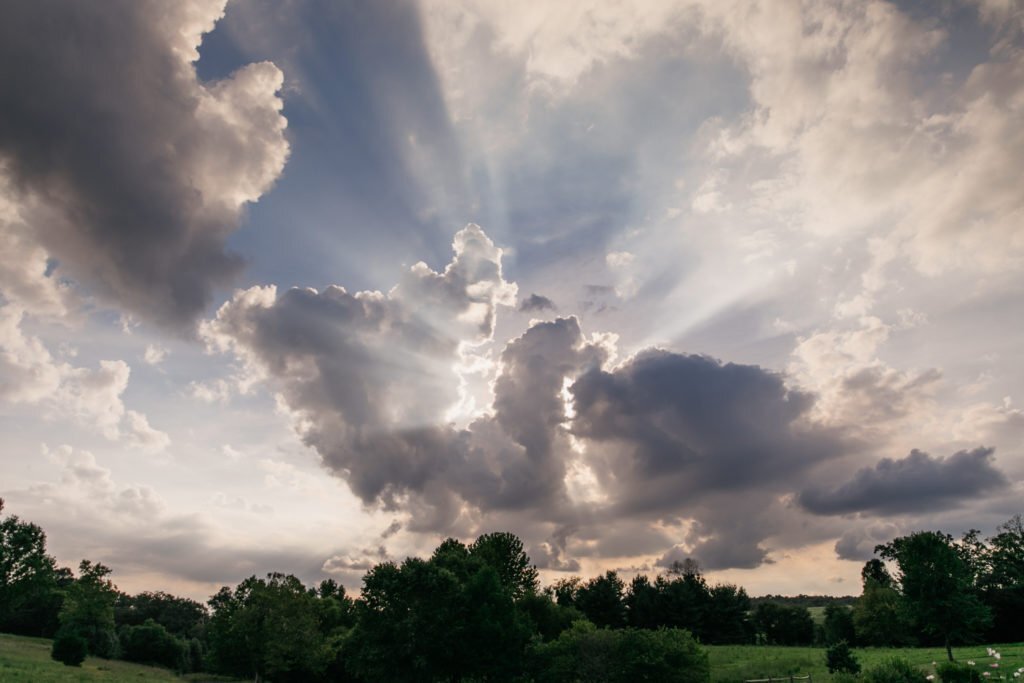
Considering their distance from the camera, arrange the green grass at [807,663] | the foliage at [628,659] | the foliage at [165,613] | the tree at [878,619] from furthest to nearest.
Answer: the foliage at [165,613]
the tree at [878,619]
the green grass at [807,663]
the foliage at [628,659]

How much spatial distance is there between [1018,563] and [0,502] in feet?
538

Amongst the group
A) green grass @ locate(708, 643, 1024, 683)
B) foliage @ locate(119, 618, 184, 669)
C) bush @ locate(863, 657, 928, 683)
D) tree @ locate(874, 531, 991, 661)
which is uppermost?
tree @ locate(874, 531, 991, 661)

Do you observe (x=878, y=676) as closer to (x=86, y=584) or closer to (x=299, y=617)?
(x=299, y=617)

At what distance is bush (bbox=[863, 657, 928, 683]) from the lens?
1315 inches

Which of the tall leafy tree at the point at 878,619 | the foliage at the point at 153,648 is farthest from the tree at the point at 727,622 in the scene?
the foliage at the point at 153,648

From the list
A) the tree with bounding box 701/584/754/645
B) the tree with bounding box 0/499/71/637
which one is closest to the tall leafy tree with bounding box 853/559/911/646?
the tree with bounding box 701/584/754/645

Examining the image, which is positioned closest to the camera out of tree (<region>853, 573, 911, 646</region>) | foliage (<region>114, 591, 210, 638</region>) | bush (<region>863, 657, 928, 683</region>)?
bush (<region>863, 657, 928, 683</region>)

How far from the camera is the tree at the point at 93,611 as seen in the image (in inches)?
3861

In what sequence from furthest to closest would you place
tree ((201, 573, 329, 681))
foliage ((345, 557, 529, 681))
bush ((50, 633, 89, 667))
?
1. tree ((201, 573, 329, 681))
2. bush ((50, 633, 89, 667))
3. foliage ((345, 557, 529, 681))

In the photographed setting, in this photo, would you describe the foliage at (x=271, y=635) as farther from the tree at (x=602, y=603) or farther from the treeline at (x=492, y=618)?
the tree at (x=602, y=603)

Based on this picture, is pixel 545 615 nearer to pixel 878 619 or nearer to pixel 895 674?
pixel 895 674

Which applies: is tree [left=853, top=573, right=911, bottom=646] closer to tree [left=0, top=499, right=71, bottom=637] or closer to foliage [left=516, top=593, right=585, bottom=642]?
foliage [left=516, top=593, right=585, bottom=642]

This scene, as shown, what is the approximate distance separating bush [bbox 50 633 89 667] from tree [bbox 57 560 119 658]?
1269 inches

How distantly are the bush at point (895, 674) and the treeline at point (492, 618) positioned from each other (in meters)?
16.2
